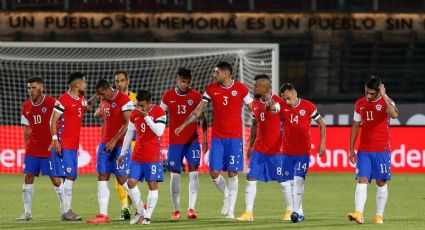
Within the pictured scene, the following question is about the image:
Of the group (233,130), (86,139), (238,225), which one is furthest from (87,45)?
(238,225)

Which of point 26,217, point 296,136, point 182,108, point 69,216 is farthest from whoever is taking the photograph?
point 182,108

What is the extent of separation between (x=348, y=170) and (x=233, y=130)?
12.3 m

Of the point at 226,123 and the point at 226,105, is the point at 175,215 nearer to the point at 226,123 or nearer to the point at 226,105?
the point at 226,123

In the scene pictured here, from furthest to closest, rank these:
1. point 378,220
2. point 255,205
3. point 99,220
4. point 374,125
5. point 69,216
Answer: point 255,205 < point 69,216 < point 99,220 < point 374,125 < point 378,220

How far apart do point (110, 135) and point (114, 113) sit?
27 centimetres

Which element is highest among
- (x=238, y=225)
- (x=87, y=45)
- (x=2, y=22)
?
(x=2, y=22)

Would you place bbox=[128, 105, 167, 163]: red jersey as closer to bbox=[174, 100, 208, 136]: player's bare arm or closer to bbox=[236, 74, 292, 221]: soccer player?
bbox=[174, 100, 208, 136]: player's bare arm

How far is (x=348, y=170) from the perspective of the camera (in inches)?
1072

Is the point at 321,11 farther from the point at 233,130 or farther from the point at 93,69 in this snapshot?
the point at 233,130

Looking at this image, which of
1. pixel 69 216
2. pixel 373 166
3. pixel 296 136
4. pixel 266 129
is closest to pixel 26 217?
pixel 69 216

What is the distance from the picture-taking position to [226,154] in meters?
15.3

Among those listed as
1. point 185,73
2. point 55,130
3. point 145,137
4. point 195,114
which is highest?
point 185,73

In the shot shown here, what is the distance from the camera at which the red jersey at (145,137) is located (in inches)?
556

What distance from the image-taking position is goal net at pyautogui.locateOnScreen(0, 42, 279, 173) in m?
24.8
